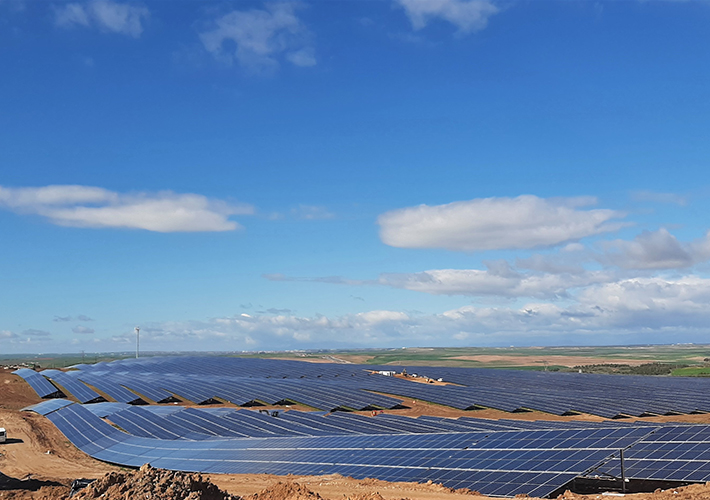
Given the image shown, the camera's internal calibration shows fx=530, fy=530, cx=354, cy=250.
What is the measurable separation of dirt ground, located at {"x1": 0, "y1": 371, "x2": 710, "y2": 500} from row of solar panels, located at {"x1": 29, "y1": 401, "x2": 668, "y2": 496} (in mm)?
897

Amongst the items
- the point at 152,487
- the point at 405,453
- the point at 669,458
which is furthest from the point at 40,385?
the point at 669,458

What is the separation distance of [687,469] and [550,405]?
33.4 meters

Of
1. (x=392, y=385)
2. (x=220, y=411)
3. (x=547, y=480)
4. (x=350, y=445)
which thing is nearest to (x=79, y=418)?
(x=220, y=411)

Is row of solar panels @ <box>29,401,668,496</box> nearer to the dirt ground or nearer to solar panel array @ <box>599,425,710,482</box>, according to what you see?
solar panel array @ <box>599,425,710,482</box>

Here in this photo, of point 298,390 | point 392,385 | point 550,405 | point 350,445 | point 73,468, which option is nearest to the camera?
point 350,445

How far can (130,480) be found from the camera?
1833 centimetres

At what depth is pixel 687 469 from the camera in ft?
65.7

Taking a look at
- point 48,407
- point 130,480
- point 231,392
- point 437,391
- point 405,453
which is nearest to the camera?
point 130,480

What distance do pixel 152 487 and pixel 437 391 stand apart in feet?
151

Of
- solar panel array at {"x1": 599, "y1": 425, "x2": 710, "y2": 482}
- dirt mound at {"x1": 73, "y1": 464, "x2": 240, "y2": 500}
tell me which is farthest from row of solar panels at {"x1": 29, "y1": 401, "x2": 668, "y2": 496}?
dirt mound at {"x1": 73, "y1": 464, "x2": 240, "y2": 500}

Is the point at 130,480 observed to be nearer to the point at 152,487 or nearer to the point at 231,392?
the point at 152,487

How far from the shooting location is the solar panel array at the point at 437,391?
52.4 meters

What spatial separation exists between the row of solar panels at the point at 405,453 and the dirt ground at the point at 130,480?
897mm

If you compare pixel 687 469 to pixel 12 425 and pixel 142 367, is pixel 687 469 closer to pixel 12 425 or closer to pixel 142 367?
pixel 12 425
